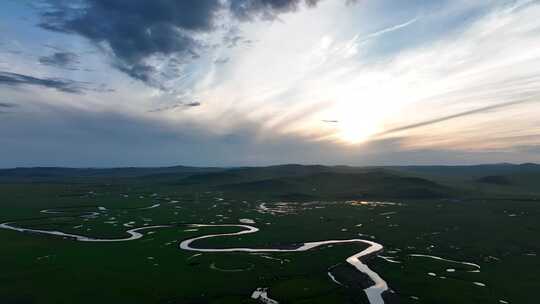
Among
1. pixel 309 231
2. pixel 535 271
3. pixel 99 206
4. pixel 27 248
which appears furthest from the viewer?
pixel 99 206

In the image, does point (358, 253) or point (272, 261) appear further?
point (358, 253)

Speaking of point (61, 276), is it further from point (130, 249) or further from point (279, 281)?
point (279, 281)

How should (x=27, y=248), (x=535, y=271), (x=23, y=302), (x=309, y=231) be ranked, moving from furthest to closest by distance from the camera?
(x=309, y=231) → (x=27, y=248) → (x=535, y=271) → (x=23, y=302)

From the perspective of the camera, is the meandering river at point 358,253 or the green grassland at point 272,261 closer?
the green grassland at point 272,261

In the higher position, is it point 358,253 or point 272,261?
point 272,261

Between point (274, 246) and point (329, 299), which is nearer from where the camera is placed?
point (329, 299)

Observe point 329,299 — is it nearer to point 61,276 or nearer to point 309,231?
point 61,276

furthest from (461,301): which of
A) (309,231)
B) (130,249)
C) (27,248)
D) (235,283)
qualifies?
(27,248)

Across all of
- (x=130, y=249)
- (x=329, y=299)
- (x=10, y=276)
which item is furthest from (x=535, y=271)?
(x=10, y=276)

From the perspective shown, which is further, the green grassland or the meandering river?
the meandering river
